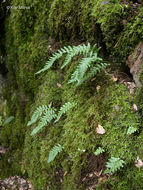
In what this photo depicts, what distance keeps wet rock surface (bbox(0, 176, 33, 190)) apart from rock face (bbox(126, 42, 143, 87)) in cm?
310

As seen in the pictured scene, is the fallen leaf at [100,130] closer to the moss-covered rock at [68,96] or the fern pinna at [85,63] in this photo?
the moss-covered rock at [68,96]

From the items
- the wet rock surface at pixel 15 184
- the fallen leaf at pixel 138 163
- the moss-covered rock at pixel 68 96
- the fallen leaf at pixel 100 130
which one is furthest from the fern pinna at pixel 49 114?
the wet rock surface at pixel 15 184

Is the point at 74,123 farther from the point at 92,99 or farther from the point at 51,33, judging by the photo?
the point at 51,33

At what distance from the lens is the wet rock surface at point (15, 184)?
3.79 meters

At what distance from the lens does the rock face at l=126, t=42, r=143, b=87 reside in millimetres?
2580

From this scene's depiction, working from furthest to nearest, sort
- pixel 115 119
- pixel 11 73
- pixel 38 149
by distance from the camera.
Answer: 1. pixel 11 73
2. pixel 38 149
3. pixel 115 119

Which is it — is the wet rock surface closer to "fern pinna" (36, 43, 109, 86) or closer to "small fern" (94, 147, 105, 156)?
"small fern" (94, 147, 105, 156)

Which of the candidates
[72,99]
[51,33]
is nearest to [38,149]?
[72,99]

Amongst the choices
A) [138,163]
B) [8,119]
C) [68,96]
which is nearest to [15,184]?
[8,119]

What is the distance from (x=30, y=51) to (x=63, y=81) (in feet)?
3.81

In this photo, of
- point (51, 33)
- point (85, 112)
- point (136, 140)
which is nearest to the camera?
point (136, 140)

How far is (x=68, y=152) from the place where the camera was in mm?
2887

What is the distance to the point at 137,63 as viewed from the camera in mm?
2643

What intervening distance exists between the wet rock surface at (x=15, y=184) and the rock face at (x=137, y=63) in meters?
3.10
